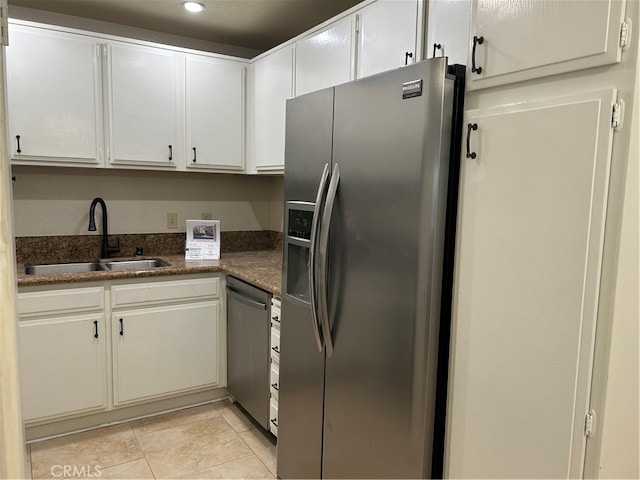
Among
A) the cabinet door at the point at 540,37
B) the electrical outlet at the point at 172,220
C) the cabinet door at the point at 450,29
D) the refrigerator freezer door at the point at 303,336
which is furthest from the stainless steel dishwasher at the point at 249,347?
the cabinet door at the point at 540,37

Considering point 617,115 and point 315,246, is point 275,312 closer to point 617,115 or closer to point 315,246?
point 315,246

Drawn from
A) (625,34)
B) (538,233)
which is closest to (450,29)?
(625,34)

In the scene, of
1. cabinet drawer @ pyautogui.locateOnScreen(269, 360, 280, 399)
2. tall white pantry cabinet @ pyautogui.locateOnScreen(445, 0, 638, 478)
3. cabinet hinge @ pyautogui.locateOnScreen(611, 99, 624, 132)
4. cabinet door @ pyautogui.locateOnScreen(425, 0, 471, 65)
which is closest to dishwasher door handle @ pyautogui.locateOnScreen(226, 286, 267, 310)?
cabinet drawer @ pyautogui.locateOnScreen(269, 360, 280, 399)

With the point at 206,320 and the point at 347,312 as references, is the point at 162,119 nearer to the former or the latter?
the point at 206,320

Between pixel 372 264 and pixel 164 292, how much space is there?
1559mm

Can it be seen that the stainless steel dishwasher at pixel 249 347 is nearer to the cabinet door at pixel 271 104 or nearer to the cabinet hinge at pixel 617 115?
the cabinet door at pixel 271 104

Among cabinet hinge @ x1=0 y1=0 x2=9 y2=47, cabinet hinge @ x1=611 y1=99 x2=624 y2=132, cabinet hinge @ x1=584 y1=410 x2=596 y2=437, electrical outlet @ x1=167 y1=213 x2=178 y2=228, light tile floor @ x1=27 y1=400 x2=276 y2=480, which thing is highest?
cabinet hinge @ x1=0 y1=0 x2=9 y2=47

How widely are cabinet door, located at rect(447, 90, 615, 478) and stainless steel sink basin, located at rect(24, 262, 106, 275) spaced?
7.74 ft

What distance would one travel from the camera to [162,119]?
2898 millimetres

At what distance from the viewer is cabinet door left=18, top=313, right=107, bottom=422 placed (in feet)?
7.91

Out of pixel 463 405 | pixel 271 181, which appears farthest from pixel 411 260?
pixel 271 181

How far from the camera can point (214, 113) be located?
10.0 feet

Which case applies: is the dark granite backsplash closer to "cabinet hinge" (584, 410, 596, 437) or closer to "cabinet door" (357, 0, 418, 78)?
"cabinet door" (357, 0, 418, 78)

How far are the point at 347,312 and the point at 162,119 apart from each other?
1.88 m
